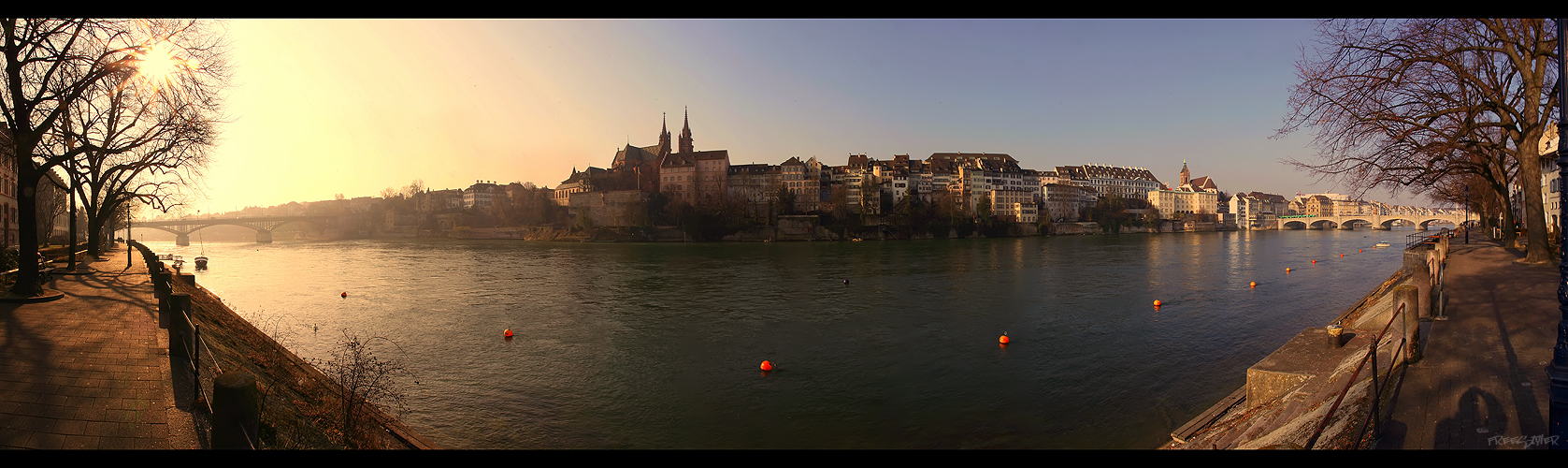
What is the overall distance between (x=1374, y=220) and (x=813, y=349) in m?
137

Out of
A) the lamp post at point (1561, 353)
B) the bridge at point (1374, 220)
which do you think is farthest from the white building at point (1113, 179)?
the lamp post at point (1561, 353)

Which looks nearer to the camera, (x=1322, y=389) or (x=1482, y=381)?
(x=1482, y=381)

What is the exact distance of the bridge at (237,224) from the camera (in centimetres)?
8894

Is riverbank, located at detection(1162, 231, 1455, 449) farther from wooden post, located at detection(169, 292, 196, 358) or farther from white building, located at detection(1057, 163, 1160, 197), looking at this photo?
white building, located at detection(1057, 163, 1160, 197)

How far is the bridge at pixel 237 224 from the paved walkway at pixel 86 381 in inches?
3888

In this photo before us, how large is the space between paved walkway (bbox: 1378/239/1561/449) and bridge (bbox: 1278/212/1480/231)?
102 meters

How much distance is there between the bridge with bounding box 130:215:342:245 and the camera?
8894 centimetres

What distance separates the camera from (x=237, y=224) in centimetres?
9875

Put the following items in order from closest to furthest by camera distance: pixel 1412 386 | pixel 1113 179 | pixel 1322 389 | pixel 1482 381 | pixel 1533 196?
pixel 1482 381 < pixel 1412 386 < pixel 1322 389 < pixel 1533 196 < pixel 1113 179

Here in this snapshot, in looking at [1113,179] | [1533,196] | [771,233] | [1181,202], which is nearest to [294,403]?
[1533,196]

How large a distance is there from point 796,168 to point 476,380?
91560mm

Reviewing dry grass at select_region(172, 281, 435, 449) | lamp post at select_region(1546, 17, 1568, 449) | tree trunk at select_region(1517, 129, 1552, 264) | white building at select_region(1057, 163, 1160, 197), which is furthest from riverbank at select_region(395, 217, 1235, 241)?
lamp post at select_region(1546, 17, 1568, 449)

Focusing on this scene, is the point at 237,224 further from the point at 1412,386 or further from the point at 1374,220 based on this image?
the point at 1374,220
